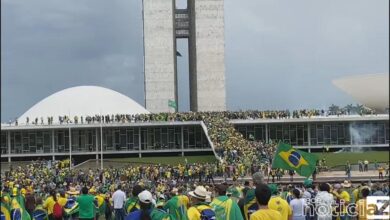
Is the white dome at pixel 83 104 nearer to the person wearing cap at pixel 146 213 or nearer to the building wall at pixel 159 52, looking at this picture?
the building wall at pixel 159 52

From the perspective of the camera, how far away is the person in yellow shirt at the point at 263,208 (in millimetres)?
6037

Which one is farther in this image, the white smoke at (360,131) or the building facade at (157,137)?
the building facade at (157,137)

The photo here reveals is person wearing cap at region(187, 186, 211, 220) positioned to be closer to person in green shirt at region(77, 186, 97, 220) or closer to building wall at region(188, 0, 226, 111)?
person in green shirt at region(77, 186, 97, 220)

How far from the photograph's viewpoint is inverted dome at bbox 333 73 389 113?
15.7ft

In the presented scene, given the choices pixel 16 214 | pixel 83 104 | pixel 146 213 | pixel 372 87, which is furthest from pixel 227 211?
pixel 83 104

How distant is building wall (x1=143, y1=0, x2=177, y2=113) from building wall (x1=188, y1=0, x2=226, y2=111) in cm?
296

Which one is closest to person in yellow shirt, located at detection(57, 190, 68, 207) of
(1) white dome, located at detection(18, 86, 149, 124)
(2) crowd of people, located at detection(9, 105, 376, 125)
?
(2) crowd of people, located at detection(9, 105, 376, 125)

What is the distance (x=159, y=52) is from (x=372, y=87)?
233 feet

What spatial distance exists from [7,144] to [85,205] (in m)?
50.7

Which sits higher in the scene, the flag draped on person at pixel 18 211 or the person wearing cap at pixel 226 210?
the person wearing cap at pixel 226 210

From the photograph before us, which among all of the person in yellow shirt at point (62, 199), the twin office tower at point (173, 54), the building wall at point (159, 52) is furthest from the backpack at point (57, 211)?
the building wall at point (159, 52)

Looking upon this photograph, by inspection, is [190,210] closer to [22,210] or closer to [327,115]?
[22,210]

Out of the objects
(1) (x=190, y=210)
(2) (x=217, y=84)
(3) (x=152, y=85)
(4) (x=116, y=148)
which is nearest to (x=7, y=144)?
(4) (x=116, y=148)

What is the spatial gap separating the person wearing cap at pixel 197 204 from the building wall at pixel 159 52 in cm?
7006
